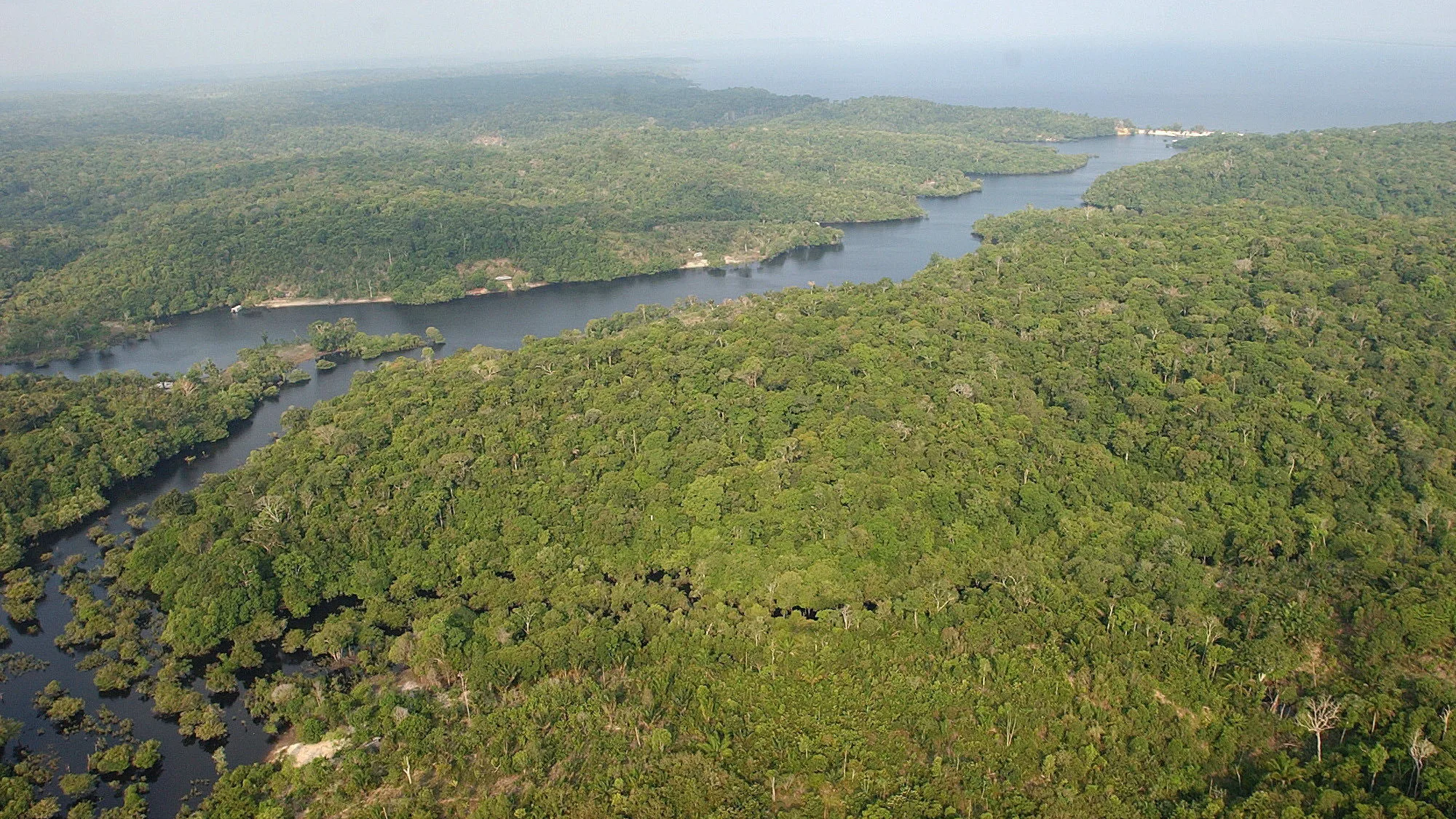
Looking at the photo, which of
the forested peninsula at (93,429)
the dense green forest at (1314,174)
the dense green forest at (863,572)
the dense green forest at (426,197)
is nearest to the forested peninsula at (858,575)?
the dense green forest at (863,572)

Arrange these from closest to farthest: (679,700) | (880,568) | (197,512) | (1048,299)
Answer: (679,700) → (880,568) → (197,512) → (1048,299)

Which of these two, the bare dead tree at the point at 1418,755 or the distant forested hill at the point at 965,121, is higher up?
the distant forested hill at the point at 965,121

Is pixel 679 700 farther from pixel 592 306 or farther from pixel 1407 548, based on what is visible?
pixel 592 306

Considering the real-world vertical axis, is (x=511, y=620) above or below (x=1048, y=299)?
below

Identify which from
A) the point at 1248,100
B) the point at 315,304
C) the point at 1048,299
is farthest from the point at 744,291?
the point at 1248,100

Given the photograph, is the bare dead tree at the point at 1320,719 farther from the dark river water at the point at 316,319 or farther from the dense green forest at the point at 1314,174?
the dense green forest at the point at 1314,174

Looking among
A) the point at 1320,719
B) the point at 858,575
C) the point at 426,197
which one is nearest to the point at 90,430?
the point at 858,575

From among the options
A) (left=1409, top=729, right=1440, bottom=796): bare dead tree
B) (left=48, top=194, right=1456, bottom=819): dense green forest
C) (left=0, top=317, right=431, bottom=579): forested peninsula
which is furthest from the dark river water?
(left=1409, top=729, right=1440, bottom=796): bare dead tree
